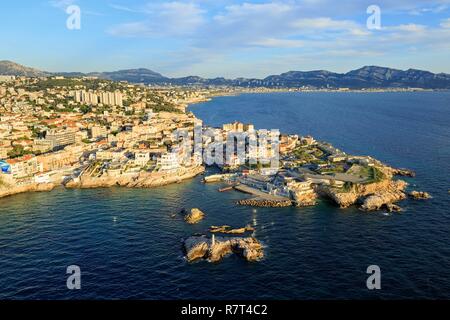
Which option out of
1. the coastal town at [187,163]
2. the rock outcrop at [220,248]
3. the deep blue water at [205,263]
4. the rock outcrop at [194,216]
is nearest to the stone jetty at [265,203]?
the coastal town at [187,163]

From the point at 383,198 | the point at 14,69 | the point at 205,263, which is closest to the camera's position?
the point at 205,263

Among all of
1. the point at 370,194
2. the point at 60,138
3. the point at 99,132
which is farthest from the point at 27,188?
the point at 370,194

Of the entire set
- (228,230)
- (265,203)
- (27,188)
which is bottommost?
(228,230)

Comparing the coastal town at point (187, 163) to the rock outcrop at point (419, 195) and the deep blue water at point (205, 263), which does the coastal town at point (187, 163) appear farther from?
the deep blue water at point (205, 263)

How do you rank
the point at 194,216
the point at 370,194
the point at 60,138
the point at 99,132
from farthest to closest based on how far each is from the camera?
the point at 99,132
the point at 60,138
the point at 370,194
the point at 194,216

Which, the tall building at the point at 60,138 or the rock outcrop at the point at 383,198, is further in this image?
the tall building at the point at 60,138

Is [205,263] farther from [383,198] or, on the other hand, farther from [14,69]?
[14,69]
